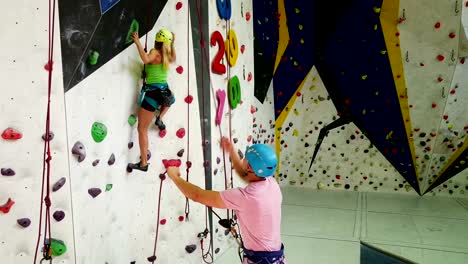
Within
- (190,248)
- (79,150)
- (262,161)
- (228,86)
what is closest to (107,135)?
(79,150)

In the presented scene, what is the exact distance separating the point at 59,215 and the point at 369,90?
438cm

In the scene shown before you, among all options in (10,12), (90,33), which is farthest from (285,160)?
(10,12)

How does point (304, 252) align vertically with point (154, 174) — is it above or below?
below

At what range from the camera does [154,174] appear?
8.01ft

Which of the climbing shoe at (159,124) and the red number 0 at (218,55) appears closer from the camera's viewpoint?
the climbing shoe at (159,124)

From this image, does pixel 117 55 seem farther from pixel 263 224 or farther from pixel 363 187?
pixel 363 187

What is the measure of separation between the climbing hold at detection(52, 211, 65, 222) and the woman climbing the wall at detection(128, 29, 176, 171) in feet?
1.66

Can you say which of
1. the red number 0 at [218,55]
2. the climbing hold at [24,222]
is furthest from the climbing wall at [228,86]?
the climbing hold at [24,222]

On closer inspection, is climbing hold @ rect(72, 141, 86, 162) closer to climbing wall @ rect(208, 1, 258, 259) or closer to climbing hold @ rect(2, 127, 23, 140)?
climbing hold @ rect(2, 127, 23, 140)

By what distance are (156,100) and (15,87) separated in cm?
79

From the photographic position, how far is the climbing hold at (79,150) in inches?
70.9

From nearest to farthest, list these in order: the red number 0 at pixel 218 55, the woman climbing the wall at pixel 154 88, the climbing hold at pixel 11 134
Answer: the climbing hold at pixel 11 134
the woman climbing the wall at pixel 154 88
the red number 0 at pixel 218 55

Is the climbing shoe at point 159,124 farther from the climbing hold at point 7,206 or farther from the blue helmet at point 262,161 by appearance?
the climbing hold at point 7,206

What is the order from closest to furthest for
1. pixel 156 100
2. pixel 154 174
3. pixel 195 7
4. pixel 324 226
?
pixel 156 100 < pixel 154 174 < pixel 195 7 < pixel 324 226
